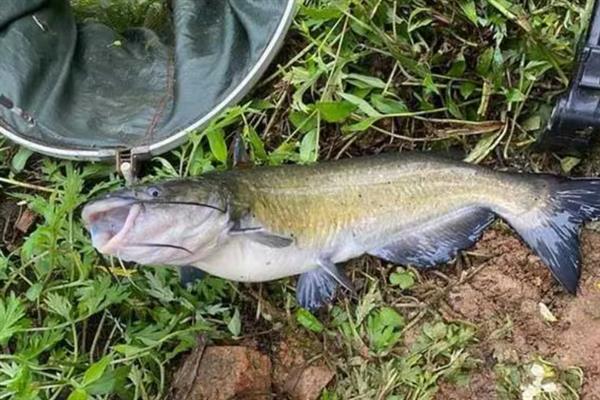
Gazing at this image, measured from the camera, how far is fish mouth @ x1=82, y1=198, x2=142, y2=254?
2527mm

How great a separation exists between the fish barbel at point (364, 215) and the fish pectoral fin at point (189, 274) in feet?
0.12

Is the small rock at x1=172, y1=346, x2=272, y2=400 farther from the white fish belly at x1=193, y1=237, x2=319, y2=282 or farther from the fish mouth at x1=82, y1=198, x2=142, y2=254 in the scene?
the fish mouth at x1=82, y1=198, x2=142, y2=254

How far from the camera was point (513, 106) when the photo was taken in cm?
310

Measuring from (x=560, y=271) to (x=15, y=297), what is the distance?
1623 millimetres

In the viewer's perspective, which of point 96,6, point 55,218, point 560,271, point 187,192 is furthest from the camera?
point 96,6

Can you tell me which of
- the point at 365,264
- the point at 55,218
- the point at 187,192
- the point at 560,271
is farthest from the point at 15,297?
the point at 560,271

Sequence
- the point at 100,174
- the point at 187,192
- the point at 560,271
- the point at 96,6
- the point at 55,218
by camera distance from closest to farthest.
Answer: the point at 187,192 < the point at 560,271 < the point at 55,218 < the point at 100,174 < the point at 96,6

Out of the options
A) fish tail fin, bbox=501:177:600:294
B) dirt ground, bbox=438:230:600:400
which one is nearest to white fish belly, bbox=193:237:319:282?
dirt ground, bbox=438:230:600:400

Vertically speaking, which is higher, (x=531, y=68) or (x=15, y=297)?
(x=531, y=68)

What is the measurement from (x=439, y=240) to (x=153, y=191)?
2.90 ft

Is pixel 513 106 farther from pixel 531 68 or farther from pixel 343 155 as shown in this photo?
pixel 343 155

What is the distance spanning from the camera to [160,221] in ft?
8.49

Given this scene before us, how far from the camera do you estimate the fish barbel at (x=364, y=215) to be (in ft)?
9.11

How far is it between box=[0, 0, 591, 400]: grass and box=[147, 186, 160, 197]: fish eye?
0.48m
